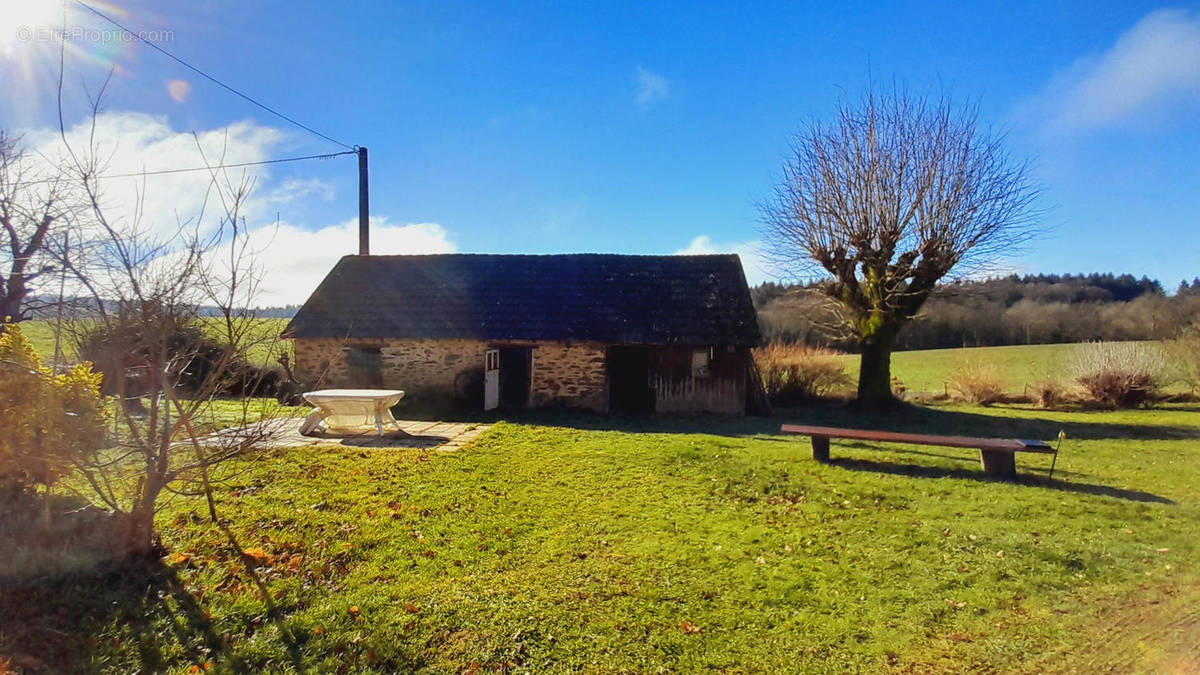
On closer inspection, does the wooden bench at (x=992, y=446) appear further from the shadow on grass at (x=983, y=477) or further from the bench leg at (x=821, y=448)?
the shadow on grass at (x=983, y=477)

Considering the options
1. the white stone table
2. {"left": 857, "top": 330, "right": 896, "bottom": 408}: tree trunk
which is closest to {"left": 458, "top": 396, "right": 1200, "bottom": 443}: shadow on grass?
{"left": 857, "top": 330, "right": 896, "bottom": 408}: tree trunk

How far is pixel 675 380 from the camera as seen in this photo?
14.9m

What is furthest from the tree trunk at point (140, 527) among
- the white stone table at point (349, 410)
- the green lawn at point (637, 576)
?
the white stone table at point (349, 410)

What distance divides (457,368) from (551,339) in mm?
2635

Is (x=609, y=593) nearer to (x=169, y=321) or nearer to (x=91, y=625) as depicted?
(x=91, y=625)

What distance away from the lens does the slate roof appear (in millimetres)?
14859

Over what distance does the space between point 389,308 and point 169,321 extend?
12320mm

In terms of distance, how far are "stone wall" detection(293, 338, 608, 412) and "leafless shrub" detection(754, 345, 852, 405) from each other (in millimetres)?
5955

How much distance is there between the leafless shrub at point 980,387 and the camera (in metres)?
18.3

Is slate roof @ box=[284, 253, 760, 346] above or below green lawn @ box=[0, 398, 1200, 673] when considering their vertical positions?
above

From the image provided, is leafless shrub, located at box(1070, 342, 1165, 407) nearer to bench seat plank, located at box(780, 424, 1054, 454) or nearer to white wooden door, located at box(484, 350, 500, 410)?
bench seat plank, located at box(780, 424, 1054, 454)

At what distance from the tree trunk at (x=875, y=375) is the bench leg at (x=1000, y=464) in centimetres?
787

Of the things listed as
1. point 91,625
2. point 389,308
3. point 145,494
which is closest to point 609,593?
point 91,625

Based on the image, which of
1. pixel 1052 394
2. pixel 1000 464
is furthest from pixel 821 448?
pixel 1052 394
